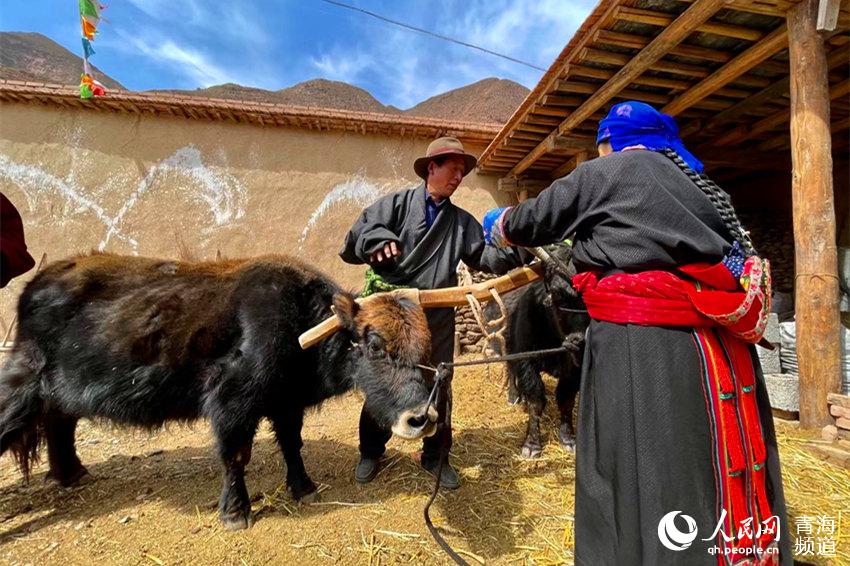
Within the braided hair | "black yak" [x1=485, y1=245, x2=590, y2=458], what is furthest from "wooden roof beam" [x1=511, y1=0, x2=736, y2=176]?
the braided hair

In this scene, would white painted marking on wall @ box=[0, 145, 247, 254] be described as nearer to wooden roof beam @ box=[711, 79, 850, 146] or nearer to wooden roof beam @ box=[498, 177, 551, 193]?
wooden roof beam @ box=[498, 177, 551, 193]

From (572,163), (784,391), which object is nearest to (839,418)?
(784,391)

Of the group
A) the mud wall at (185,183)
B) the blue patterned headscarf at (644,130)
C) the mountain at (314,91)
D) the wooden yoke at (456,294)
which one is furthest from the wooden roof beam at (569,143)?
the mountain at (314,91)

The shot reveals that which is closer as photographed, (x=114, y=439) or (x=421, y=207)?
(x=421, y=207)

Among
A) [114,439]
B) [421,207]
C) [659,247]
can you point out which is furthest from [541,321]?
[114,439]

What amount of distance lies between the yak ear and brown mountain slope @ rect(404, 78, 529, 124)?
41.3 metres

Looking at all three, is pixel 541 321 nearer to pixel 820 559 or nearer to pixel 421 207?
pixel 421 207

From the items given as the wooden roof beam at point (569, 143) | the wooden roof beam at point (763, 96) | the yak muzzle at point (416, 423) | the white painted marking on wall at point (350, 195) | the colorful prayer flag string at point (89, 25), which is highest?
the colorful prayer flag string at point (89, 25)

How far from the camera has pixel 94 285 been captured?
130 inches

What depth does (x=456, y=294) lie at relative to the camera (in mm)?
2686

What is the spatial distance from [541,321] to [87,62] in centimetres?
879

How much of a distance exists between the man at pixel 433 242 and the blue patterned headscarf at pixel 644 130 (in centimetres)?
127

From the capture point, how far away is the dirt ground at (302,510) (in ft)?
8.59

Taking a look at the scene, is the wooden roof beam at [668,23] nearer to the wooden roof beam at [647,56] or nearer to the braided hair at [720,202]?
the wooden roof beam at [647,56]
